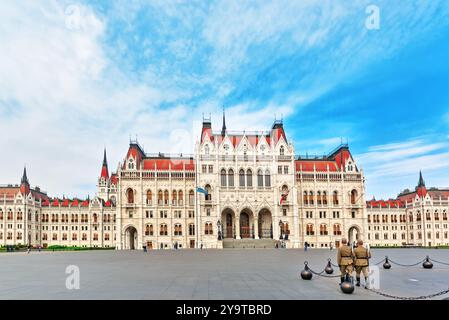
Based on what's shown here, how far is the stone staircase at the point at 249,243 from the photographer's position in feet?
279

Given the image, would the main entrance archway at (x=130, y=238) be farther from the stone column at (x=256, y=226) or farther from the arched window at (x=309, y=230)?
the arched window at (x=309, y=230)

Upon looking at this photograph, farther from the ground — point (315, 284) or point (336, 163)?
point (336, 163)

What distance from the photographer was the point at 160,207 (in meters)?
94.6

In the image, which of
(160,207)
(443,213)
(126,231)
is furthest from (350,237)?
(126,231)

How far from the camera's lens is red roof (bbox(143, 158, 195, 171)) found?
98.2 m

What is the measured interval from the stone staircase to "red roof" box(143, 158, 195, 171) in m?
19.3

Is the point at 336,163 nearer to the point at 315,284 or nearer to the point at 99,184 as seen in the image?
the point at 99,184

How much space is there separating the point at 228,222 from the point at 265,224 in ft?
24.9

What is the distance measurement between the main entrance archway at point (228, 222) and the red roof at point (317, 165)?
58.5 feet

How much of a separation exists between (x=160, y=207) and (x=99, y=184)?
47363 millimetres

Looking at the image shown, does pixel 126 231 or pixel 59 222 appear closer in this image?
pixel 126 231

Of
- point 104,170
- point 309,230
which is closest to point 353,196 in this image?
point 309,230

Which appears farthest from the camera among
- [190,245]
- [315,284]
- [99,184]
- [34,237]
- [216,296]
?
[99,184]

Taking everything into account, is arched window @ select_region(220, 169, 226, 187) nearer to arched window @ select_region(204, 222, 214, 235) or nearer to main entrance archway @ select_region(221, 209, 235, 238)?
main entrance archway @ select_region(221, 209, 235, 238)
